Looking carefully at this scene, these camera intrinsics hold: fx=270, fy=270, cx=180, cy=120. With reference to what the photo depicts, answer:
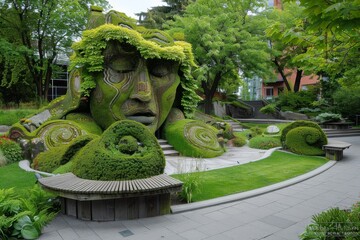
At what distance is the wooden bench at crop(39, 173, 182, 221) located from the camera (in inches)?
169

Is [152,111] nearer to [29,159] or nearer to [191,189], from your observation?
[29,159]

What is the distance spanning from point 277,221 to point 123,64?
345 inches

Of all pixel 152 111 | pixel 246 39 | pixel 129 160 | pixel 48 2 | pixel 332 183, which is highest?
pixel 48 2

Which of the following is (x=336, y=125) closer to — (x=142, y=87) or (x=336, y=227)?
(x=142, y=87)

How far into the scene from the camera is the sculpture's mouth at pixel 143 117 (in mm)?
11109

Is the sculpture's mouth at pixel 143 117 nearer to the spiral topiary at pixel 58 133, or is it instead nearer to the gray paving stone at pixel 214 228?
the spiral topiary at pixel 58 133

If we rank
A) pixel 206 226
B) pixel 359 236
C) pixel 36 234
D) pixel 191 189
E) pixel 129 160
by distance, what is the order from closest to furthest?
pixel 359 236 → pixel 36 234 → pixel 206 226 → pixel 129 160 → pixel 191 189

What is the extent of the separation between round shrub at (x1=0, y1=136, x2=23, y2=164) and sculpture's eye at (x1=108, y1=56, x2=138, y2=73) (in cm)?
465

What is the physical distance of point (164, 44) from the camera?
12.7 m

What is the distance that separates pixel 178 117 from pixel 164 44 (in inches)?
138

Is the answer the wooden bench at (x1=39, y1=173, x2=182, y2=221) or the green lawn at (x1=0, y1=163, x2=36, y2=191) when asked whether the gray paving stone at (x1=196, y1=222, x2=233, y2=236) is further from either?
the green lawn at (x1=0, y1=163, x2=36, y2=191)

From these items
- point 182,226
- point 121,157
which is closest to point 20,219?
point 121,157

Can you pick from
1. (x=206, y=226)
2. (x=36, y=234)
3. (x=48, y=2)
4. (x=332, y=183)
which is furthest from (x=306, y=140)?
(x=48, y=2)

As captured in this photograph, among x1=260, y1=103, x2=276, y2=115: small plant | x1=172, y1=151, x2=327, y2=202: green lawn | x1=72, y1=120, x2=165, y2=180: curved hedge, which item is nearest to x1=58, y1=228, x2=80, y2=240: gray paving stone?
x1=72, y1=120, x2=165, y2=180: curved hedge
